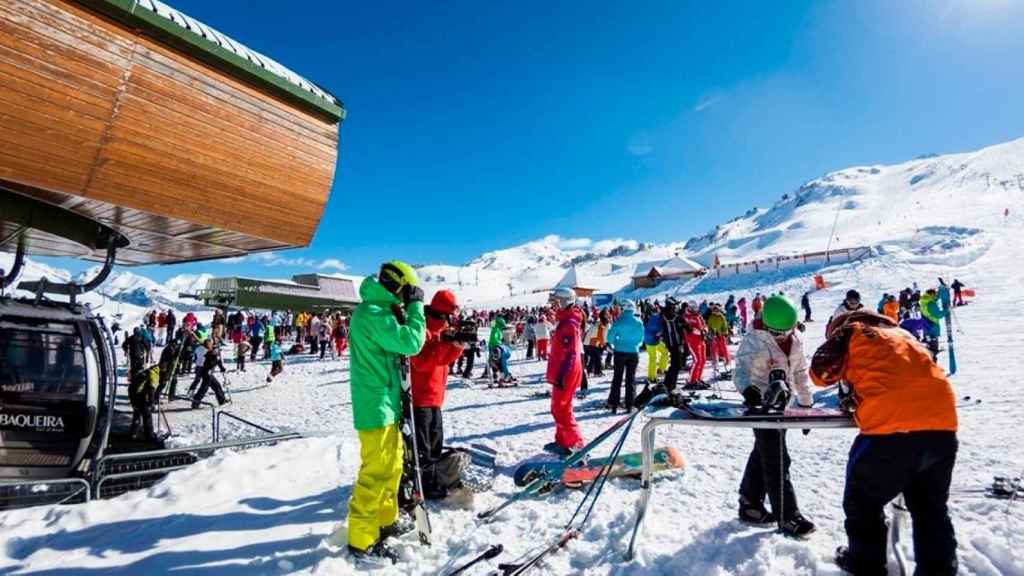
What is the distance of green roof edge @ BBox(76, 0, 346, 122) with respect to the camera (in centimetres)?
582

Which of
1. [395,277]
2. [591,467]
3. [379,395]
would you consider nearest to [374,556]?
[379,395]

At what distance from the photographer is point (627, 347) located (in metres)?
8.63

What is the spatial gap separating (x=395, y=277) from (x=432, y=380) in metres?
1.45

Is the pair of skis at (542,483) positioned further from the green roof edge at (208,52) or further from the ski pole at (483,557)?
the green roof edge at (208,52)

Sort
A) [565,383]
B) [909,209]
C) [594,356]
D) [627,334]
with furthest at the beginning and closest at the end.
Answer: [909,209], [594,356], [627,334], [565,383]

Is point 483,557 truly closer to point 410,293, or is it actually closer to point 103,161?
point 410,293

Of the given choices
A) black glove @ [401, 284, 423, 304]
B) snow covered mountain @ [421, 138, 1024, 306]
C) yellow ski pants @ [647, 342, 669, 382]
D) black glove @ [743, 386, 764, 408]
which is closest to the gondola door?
black glove @ [401, 284, 423, 304]

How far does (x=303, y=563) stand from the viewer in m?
3.53

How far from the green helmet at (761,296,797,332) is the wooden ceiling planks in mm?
6901

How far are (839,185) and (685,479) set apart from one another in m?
190

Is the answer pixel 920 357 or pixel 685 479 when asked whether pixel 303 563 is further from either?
pixel 920 357

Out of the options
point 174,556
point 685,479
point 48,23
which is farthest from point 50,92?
point 685,479

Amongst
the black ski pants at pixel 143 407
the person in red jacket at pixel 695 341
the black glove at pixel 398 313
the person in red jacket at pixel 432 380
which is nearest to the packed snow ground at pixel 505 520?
the person in red jacket at pixel 432 380

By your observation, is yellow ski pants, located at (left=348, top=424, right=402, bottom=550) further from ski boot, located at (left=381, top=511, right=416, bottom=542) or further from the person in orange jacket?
the person in orange jacket
